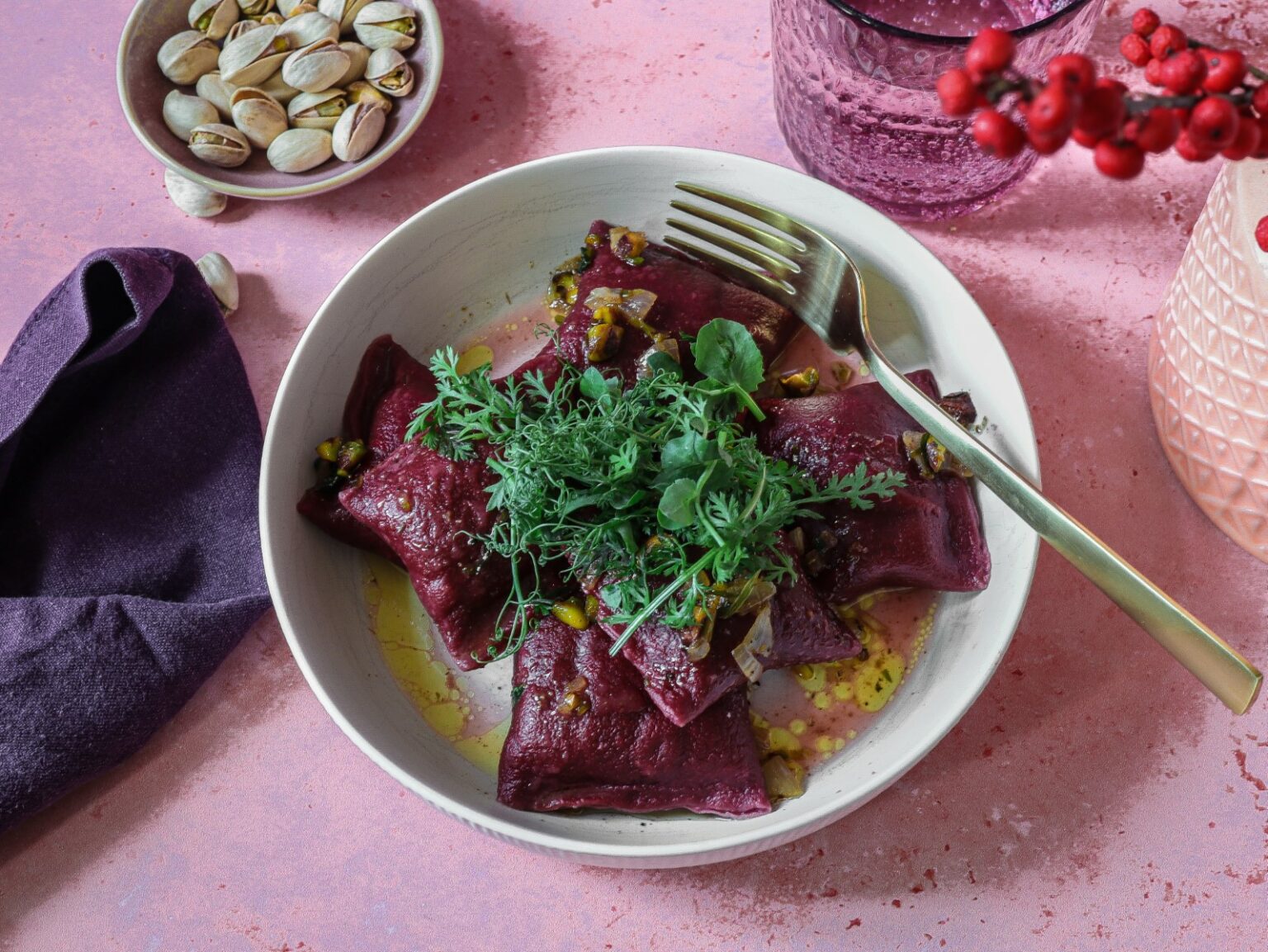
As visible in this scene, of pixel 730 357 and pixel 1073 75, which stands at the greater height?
pixel 1073 75

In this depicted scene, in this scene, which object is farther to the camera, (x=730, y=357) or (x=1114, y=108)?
(x=730, y=357)

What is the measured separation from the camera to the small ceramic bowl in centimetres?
181

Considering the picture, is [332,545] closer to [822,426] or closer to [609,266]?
[609,266]

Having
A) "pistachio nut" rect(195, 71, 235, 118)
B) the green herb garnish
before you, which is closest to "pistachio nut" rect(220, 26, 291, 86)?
"pistachio nut" rect(195, 71, 235, 118)

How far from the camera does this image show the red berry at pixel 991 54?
0.83m

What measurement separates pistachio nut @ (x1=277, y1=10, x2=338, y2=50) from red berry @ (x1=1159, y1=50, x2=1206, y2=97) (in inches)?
58.5

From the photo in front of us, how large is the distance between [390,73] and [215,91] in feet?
1.06

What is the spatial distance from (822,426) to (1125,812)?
0.76 meters

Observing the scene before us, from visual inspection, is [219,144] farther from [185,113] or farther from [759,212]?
[759,212]

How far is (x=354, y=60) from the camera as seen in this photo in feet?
6.12

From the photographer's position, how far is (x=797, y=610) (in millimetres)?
1384

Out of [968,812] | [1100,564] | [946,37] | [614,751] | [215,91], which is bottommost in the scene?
[968,812]

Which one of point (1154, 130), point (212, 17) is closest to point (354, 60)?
point (212, 17)

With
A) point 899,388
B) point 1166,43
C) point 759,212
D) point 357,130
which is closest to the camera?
point 1166,43
